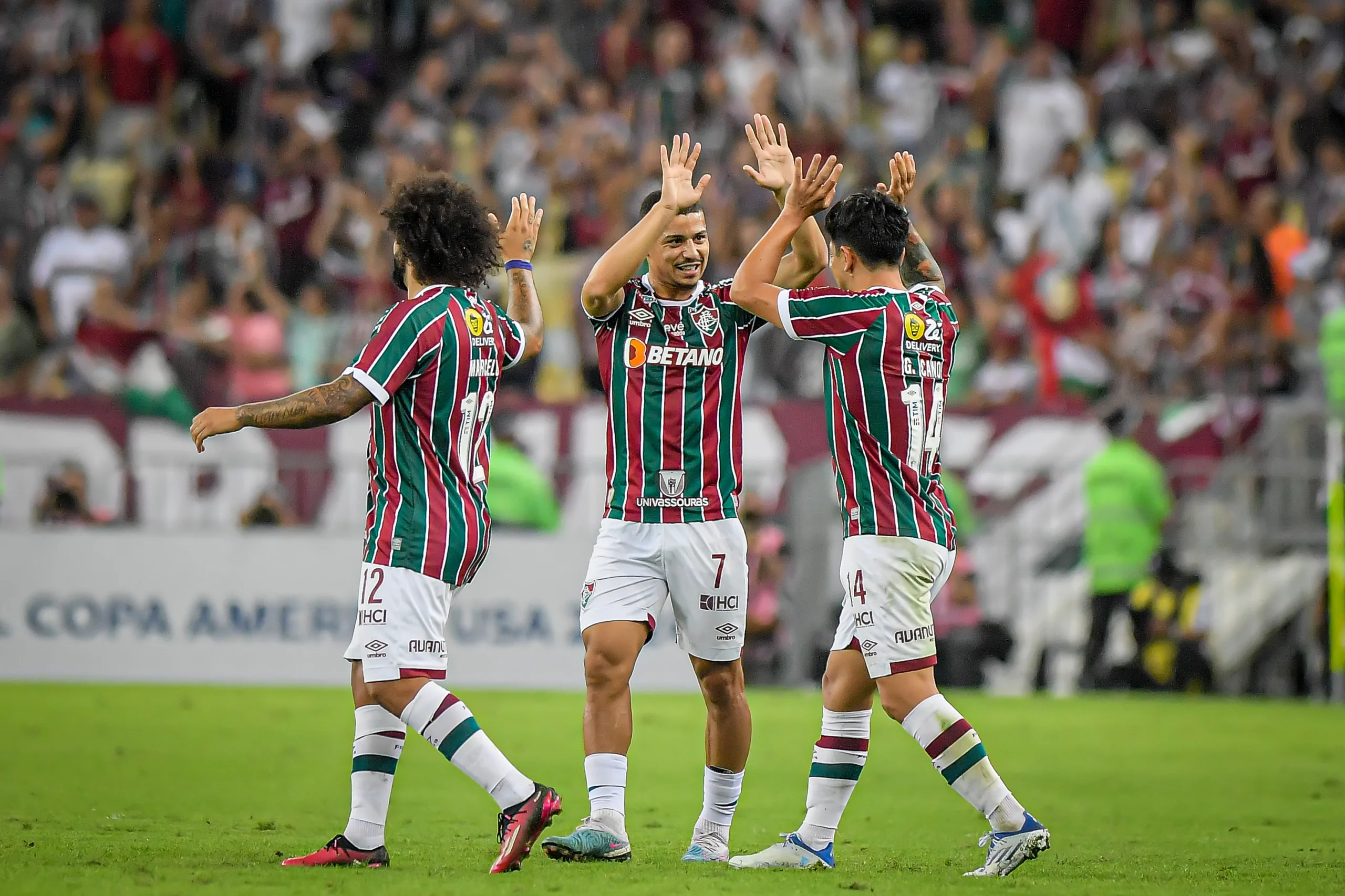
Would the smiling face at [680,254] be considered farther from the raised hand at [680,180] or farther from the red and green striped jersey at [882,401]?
the red and green striped jersey at [882,401]

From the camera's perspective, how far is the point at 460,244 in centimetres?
698

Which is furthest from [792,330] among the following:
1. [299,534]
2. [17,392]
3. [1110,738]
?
[17,392]

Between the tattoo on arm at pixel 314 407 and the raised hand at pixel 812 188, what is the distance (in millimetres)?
1867

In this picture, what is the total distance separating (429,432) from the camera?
683 cm

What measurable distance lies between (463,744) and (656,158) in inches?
576

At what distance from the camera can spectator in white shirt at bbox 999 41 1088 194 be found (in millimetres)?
21062

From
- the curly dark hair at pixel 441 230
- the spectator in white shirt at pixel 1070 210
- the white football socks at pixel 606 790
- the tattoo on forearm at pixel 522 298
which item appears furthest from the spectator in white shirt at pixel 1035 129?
the white football socks at pixel 606 790

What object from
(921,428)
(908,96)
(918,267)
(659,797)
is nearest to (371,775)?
(921,428)

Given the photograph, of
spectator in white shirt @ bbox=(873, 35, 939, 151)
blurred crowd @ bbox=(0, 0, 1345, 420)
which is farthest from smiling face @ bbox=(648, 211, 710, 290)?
spectator in white shirt @ bbox=(873, 35, 939, 151)

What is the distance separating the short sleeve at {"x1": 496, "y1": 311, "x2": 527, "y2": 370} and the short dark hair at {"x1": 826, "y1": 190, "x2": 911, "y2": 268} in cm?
137

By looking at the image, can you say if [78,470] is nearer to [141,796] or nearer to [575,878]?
[141,796]

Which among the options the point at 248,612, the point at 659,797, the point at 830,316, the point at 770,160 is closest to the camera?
the point at 830,316

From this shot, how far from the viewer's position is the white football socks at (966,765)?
6793 mm

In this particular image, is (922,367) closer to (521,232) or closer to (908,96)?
(521,232)
